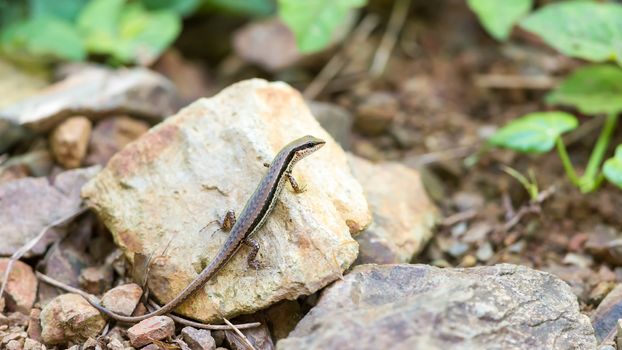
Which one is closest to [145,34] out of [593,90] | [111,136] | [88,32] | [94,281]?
Result: [88,32]

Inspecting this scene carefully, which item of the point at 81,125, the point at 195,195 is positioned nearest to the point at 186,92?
the point at 81,125

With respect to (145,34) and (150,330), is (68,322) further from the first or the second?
(145,34)

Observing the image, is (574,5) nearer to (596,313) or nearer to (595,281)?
(595,281)

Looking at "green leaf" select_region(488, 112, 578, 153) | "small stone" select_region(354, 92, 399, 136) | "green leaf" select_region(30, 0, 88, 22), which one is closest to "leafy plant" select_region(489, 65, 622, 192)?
"green leaf" select_region(488, 112, 578, 153)

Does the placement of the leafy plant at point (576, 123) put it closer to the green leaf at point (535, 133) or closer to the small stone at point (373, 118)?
the green leaf at point (535, 133)

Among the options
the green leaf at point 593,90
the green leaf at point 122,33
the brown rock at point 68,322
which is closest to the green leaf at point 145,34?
the green leaf at point 122,33

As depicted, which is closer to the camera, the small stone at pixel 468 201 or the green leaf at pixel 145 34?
the small stone at pixel 468 201
